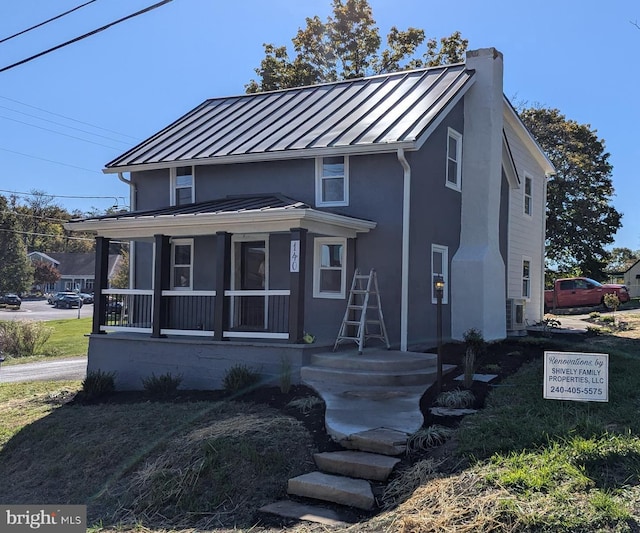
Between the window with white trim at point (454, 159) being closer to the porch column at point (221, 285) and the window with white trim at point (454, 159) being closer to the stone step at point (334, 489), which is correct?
the porch column at point (221, 285)

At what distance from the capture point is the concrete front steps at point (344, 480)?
18.4ft

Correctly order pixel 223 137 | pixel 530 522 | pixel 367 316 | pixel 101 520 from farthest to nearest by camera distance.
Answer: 1. pixel 223 137
2. pixel 367 316
3. pixel 101 520
4. pixel 530 522

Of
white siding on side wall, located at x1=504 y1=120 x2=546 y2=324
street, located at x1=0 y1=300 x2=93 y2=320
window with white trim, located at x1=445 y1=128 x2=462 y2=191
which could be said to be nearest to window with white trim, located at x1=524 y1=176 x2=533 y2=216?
white siding on side wall, located at x1=504 y1=120 x2=546 y2=324

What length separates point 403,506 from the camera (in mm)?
5270

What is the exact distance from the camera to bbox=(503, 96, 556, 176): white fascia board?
17.0 meters

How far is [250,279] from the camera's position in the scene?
13539 millimetres

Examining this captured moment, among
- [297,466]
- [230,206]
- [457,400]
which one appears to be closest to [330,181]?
[230,206]

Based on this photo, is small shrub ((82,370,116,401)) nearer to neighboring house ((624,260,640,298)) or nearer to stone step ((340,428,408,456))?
stone step ((340,428,408,456))

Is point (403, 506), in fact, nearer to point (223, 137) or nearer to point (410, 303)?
point (410, 303)

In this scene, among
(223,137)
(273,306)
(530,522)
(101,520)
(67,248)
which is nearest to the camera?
(530,522)

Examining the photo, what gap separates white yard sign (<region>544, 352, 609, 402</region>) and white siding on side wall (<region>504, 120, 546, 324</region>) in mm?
10649

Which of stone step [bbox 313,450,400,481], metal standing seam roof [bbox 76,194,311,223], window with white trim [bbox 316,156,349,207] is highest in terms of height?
window with white trim [bbox 316,156,349,207]

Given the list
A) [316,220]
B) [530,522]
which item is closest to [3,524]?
[530,522]

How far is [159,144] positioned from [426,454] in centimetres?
1155
